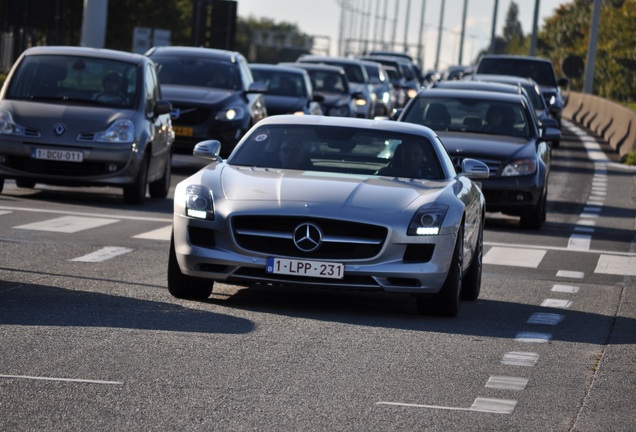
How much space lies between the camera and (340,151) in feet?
40.9

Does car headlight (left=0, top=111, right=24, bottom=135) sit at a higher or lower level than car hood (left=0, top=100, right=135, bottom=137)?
lower

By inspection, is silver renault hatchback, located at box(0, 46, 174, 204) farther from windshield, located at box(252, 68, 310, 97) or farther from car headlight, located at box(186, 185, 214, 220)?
windshield, located at box(252, 68, 310, 97)

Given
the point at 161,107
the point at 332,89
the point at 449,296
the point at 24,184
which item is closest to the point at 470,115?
the point at 161,107

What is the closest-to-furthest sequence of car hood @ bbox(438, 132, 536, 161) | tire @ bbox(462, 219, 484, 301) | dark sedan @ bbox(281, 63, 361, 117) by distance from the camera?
tire @ bbox(462, 219, 484, 301)
car hood @ bbox(438, 132, 536, 161)
dark sedan @ bbox(281, 63, 361, 117)

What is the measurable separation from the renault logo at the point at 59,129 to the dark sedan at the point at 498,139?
3.94m

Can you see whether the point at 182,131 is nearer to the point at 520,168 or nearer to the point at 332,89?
the point at 520,168

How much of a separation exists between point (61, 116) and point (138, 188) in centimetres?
120

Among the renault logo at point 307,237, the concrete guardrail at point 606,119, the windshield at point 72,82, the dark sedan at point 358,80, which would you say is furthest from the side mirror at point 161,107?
the dark sedan at point 358,80

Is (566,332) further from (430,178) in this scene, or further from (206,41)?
(206,41)

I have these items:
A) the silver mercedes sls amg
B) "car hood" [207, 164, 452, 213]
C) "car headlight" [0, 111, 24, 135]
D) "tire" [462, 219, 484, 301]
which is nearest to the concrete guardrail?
"car headlight" [0, 111, 24, 135]

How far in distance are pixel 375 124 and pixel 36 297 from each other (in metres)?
3.12

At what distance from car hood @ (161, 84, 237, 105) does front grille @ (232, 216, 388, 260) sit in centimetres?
1495

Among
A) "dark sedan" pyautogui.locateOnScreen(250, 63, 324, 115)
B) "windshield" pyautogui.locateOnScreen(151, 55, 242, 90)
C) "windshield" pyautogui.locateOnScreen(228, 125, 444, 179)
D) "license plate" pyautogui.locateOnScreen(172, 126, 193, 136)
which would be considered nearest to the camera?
"windshield" pyautogui.locateOnScreen(228, 125, 444, 179)

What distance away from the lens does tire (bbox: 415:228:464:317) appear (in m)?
11.2
